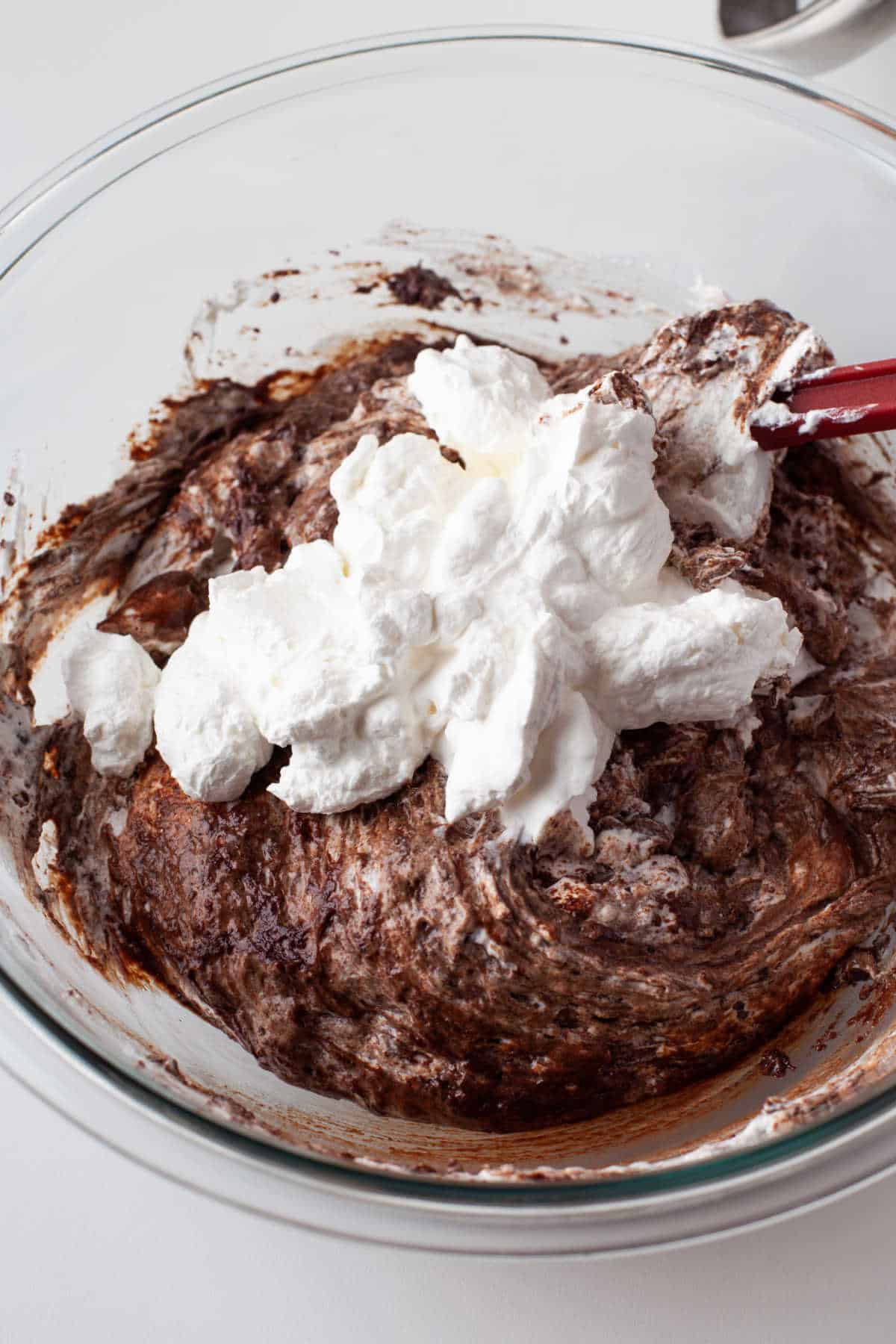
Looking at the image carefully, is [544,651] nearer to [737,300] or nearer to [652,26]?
[737,300]

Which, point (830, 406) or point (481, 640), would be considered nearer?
point (481, 640)

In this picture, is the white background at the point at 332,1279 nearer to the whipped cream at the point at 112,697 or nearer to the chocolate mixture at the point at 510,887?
the chocolate mixture at the point at 510,887

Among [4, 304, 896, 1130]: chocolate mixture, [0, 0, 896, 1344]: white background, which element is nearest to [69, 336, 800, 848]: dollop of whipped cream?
[4, 304, 896, 1130]: chocolate mixture

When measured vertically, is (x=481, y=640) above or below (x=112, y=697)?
below

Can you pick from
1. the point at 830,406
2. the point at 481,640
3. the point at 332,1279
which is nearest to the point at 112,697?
the point at 481,640

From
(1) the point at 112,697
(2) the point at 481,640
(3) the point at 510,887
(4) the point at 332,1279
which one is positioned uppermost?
(1) the point at 112,697

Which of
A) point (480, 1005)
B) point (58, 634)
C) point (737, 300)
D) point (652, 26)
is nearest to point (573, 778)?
point (480, 1005)

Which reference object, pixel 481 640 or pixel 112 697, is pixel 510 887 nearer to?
pixel 481 640
